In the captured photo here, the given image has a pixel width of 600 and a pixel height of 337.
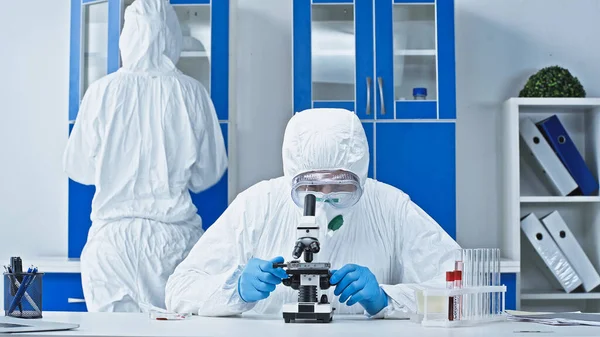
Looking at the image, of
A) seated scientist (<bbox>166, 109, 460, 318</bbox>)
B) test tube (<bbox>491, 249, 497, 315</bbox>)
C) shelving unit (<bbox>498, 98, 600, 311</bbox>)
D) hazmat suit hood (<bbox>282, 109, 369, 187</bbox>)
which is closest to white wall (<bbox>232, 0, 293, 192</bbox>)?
shelving unit (<bbox>498, 98, 600, 311</bbox>)

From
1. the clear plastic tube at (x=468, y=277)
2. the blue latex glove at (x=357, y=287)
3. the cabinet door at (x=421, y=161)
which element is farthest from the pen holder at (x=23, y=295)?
the cabinet door at (x=421, y=161)

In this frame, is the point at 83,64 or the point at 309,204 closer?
the point at 309,204

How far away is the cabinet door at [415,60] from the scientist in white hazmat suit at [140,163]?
2.82ft

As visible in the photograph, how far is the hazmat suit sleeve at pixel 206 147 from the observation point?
3.86 meters

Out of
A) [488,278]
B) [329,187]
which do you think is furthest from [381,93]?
[488,278]

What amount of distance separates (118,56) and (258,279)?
2.04 metres

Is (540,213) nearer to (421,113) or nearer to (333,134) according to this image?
(421,113)

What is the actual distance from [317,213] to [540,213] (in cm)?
216

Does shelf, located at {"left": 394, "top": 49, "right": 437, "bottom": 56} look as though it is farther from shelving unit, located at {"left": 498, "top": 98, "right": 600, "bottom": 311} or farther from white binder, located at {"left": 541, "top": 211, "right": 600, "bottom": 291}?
white binder, located at {"left": 541, "top": 211, "right": 600, "bottom": 291}

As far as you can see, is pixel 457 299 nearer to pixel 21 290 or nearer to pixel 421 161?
pixel 21 290

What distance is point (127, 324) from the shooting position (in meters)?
2.13

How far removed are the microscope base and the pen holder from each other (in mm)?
636

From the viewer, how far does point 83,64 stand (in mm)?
4188

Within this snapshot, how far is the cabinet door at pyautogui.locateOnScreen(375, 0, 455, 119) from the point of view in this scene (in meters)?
4.07
